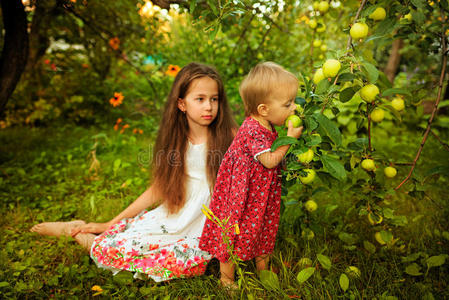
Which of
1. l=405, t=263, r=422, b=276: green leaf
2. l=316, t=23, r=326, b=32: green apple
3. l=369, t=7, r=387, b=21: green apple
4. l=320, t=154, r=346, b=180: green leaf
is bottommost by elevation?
l=405, t=263, r=422, b=276: green leaf

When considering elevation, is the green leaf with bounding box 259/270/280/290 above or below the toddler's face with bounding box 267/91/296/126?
below

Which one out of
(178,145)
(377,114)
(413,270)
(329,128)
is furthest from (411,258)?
(178,145)

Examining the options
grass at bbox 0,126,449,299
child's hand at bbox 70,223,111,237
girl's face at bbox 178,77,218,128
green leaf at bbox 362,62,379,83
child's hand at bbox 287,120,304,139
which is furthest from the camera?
child's hand at bbox 70,223,111,237

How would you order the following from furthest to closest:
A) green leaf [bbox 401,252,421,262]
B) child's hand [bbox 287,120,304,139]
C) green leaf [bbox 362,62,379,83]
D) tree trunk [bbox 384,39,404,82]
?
tree trunk [bbox 384,39,404,82]
green leaf [bbox 401,252,421,262]
child's hand [bbox 287,120,304,139]
green leaf [bbox 362,62,379,83]

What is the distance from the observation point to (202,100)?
1.67 metres

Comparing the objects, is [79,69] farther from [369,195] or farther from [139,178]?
[369,195]

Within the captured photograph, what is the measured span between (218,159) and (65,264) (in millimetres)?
1085

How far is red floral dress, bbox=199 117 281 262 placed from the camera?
1.34m

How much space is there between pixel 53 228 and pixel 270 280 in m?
1.48

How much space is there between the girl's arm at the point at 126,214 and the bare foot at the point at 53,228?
0.07 metres

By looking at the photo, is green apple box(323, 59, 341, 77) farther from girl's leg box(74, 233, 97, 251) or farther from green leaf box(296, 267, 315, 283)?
girl's leg box(74, 233, 97, 251)

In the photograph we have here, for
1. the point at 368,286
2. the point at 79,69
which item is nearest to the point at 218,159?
the point at 368,286

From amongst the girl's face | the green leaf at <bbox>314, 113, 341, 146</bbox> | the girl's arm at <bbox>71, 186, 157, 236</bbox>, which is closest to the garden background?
the green leaf at <bbox>314, 113, 341, 146</bbox>

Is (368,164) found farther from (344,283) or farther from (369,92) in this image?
(344,283)
